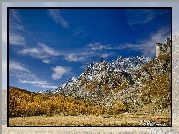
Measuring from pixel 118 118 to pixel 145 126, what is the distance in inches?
23.7

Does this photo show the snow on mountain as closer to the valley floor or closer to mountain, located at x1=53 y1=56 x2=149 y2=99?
mountain, located at x1=53 y1=56 x2=149 y2=99

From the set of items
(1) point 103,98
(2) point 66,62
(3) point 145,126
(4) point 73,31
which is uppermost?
(4) point 73,31

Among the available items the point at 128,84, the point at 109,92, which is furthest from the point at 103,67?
the point at 128,84

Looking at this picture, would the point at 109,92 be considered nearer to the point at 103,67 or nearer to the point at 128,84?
the point at 128,84

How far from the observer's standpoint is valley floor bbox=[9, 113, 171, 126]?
27.0 feet

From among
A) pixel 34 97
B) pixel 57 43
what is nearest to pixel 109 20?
pixel 57 43

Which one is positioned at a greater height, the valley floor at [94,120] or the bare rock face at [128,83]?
the bare rock face at [128,83]

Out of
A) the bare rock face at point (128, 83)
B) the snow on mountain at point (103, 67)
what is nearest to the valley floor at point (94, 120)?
the bare rock face at point (128, 83)

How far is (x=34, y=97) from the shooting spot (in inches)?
328

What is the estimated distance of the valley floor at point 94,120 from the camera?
8227mm

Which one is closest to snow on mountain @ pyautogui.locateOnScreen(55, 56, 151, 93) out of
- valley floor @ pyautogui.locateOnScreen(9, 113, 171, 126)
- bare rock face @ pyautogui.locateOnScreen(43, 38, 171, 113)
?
bare rock face @ pyautogui.locateOnScreen(43, 38, 171, 113)

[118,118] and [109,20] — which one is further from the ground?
[109,20]

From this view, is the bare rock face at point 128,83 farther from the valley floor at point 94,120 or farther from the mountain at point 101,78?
the valley floor at point 94,120

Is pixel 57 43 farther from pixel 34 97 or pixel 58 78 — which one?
pixel 34 97
